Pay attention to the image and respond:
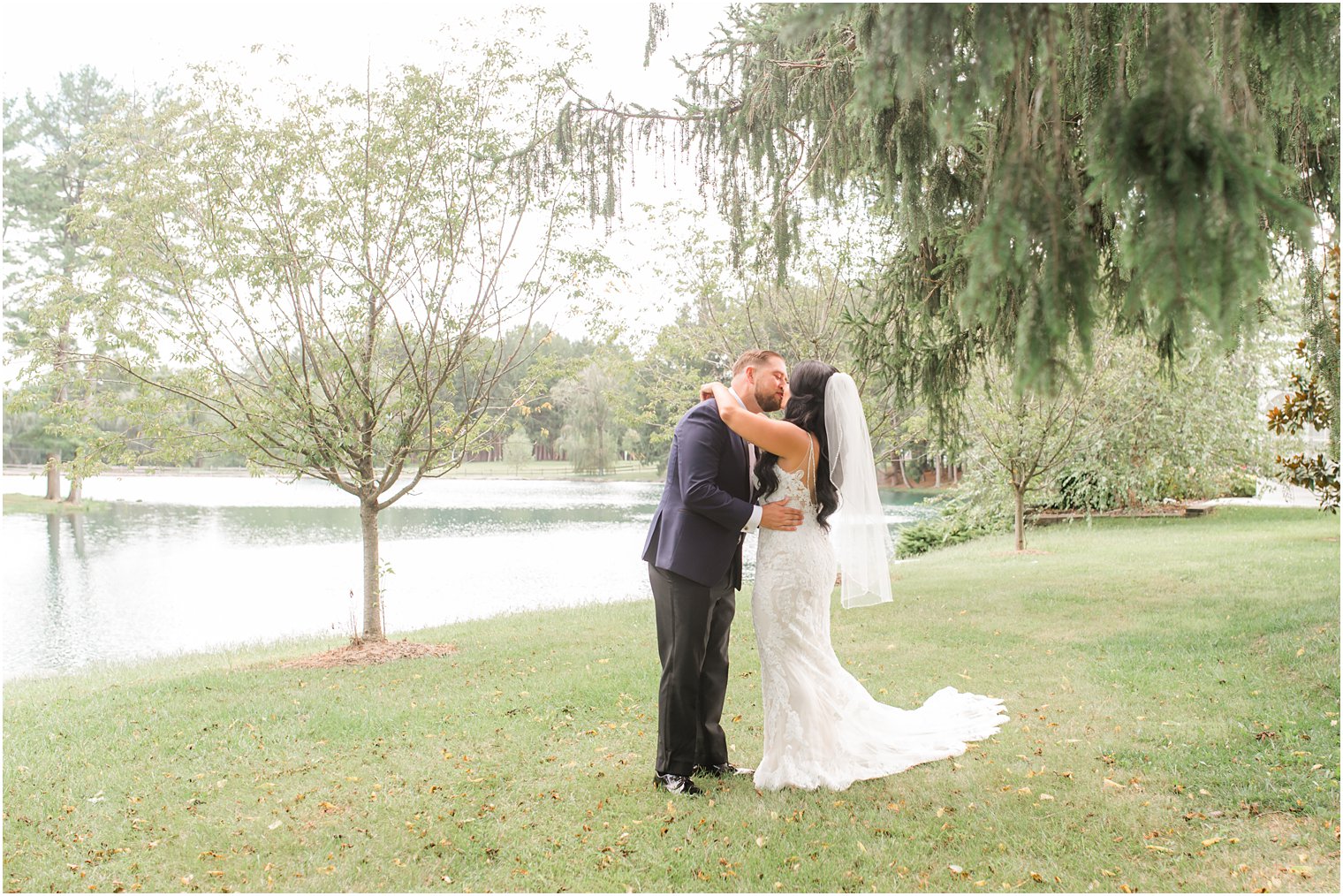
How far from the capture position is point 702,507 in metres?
4.14

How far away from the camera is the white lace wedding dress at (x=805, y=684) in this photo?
4203 mm

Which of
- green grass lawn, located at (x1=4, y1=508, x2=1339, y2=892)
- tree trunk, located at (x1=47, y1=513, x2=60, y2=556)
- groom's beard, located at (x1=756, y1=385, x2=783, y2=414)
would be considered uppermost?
groom's beard, located at (x1=756, y1=385, x2=783, y2=414)

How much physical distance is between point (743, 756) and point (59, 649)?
9715mm

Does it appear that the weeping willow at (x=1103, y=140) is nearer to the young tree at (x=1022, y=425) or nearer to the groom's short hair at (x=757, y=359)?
the groom's short hair at (x=757, y=359)

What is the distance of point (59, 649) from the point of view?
35.2 ft

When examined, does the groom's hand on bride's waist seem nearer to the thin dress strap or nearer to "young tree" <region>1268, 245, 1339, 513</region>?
the thin dress strap

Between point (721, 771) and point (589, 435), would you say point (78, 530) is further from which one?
point (721, 771)

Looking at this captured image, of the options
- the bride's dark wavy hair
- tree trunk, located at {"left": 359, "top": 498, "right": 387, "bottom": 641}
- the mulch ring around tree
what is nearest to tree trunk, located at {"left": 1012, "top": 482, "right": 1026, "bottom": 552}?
the mulch ring around tree

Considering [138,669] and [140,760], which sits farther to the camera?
[138,669]

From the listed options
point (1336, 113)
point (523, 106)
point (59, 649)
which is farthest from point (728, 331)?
point (59, 649)

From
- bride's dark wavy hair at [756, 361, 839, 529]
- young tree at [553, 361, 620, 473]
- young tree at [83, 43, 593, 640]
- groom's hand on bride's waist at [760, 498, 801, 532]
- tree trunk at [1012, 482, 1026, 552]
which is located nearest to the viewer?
groom's hand on bride's waist at [760, 498, 801, 532]

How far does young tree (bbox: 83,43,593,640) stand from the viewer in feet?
25.2

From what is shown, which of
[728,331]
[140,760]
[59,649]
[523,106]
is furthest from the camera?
[728,331]

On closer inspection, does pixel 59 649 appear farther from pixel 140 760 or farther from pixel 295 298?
pixel 140 760
